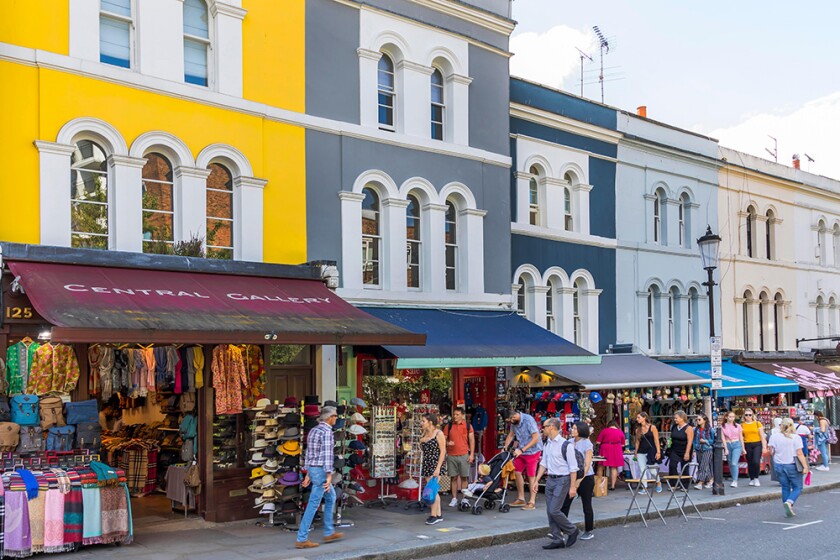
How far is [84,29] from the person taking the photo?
13.2 m

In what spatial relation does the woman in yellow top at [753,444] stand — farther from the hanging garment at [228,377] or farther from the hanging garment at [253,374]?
the hanging garment at [228,377]

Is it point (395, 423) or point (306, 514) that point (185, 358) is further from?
point (395, 423)

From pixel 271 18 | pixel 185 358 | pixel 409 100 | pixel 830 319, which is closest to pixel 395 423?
A: pixel 185 358

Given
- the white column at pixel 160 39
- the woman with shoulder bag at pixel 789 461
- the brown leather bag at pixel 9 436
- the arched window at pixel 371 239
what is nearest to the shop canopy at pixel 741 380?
the woman with shoulder bag at pixel 789 461

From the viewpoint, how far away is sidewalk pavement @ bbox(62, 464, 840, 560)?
11.5 meters

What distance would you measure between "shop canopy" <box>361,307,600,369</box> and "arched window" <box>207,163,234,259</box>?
289 cm

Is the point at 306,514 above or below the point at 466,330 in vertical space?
below

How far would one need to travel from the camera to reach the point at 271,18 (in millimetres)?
15539

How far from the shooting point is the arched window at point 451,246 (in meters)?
18.5

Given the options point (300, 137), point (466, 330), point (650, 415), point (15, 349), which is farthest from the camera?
point (650, 415)

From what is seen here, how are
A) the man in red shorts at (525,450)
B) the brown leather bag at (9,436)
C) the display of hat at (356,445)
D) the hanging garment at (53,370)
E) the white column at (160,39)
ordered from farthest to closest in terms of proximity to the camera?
the man in red shorts at (525,450) < the display of hat at (356,445) < the white column at (160,39) < the hanging garment at (53,370) < the brown leather bag at (9,436)

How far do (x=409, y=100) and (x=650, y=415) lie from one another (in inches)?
371

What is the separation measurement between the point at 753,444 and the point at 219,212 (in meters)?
13.1

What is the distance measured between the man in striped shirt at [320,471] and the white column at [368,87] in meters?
6.62
